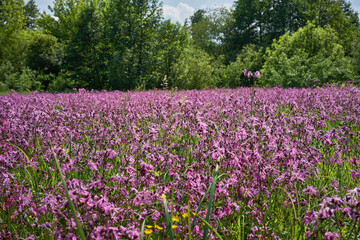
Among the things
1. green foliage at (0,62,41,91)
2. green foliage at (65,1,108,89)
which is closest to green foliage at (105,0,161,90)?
green foliage at (65,1,108,89)

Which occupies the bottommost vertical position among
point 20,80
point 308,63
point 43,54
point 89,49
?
point 20,80

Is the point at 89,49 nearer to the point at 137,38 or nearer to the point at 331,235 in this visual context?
the point at 137,38

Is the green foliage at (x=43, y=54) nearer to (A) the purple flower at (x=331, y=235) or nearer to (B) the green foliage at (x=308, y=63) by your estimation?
(B) the green foliage at (x=308, y=63)

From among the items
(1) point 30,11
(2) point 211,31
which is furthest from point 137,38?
(1) point 30,11

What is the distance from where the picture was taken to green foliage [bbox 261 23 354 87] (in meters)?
18.1

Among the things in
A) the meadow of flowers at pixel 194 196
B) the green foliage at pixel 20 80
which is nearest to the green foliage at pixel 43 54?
the green foliage at pixel 20 80

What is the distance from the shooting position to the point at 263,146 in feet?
8.90

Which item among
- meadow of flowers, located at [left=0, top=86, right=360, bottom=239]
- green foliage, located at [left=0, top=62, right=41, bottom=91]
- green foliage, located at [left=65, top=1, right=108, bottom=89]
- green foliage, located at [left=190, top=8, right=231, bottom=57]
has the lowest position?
meadow of flowers, located at [left=0, top=86, right=360, bottom=239]

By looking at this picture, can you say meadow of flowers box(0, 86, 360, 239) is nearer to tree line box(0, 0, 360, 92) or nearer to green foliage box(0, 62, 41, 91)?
tree line box(0, 0, 360, 92)

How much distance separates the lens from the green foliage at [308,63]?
1809 centimetres

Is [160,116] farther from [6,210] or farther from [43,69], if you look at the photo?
[43,69]

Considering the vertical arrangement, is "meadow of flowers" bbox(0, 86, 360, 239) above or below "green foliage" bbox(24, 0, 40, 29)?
below

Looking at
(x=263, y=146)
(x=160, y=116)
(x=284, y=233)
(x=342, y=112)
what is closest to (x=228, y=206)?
(x=284, y=233)

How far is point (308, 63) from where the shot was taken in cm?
1969
